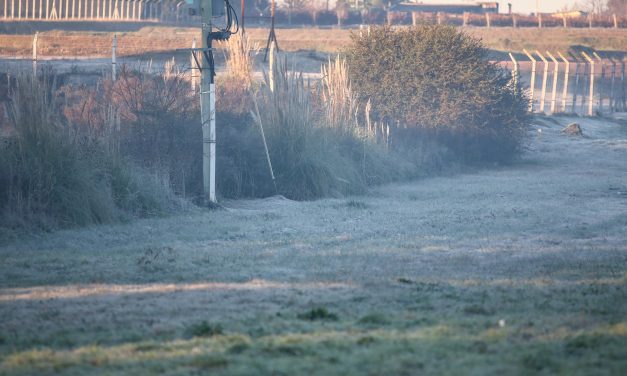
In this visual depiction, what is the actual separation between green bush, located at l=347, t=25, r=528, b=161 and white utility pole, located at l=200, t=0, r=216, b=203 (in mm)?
10797

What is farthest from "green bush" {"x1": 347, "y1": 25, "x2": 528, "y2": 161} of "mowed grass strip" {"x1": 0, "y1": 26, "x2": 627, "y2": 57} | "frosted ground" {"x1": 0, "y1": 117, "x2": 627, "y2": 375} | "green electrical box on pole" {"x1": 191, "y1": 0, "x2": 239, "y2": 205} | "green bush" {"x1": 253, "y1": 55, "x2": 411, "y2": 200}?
"green electrical box on pole" {"x1": 191, "y1": 0, "x2": 239, "y2": 205}

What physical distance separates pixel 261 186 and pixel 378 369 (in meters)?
11.6

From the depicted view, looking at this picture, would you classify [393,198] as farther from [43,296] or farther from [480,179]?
[43,296]

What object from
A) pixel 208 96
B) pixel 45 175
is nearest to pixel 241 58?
pixel 208 96

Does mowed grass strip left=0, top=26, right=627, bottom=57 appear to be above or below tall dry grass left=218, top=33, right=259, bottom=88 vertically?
above

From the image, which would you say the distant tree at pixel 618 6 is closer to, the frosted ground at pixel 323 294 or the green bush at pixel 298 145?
the green bush at pixel 298 145

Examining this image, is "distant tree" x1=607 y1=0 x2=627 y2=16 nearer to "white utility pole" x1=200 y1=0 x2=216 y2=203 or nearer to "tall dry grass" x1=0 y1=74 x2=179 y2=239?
"white utility pole" x1=200 y1=0 x2=216 y2=203

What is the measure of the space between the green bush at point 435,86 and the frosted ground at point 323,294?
1052 centimetres

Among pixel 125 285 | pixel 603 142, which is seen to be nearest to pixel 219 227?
pixel 125 285

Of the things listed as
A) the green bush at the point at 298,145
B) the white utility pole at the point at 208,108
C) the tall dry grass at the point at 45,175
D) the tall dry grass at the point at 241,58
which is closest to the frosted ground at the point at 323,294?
the tall dry grass at the point at 45,175

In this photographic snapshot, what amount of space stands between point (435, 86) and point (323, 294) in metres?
18.5

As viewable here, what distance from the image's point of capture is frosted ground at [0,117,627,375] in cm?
593

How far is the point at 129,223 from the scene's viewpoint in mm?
12727

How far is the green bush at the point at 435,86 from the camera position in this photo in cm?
2553
